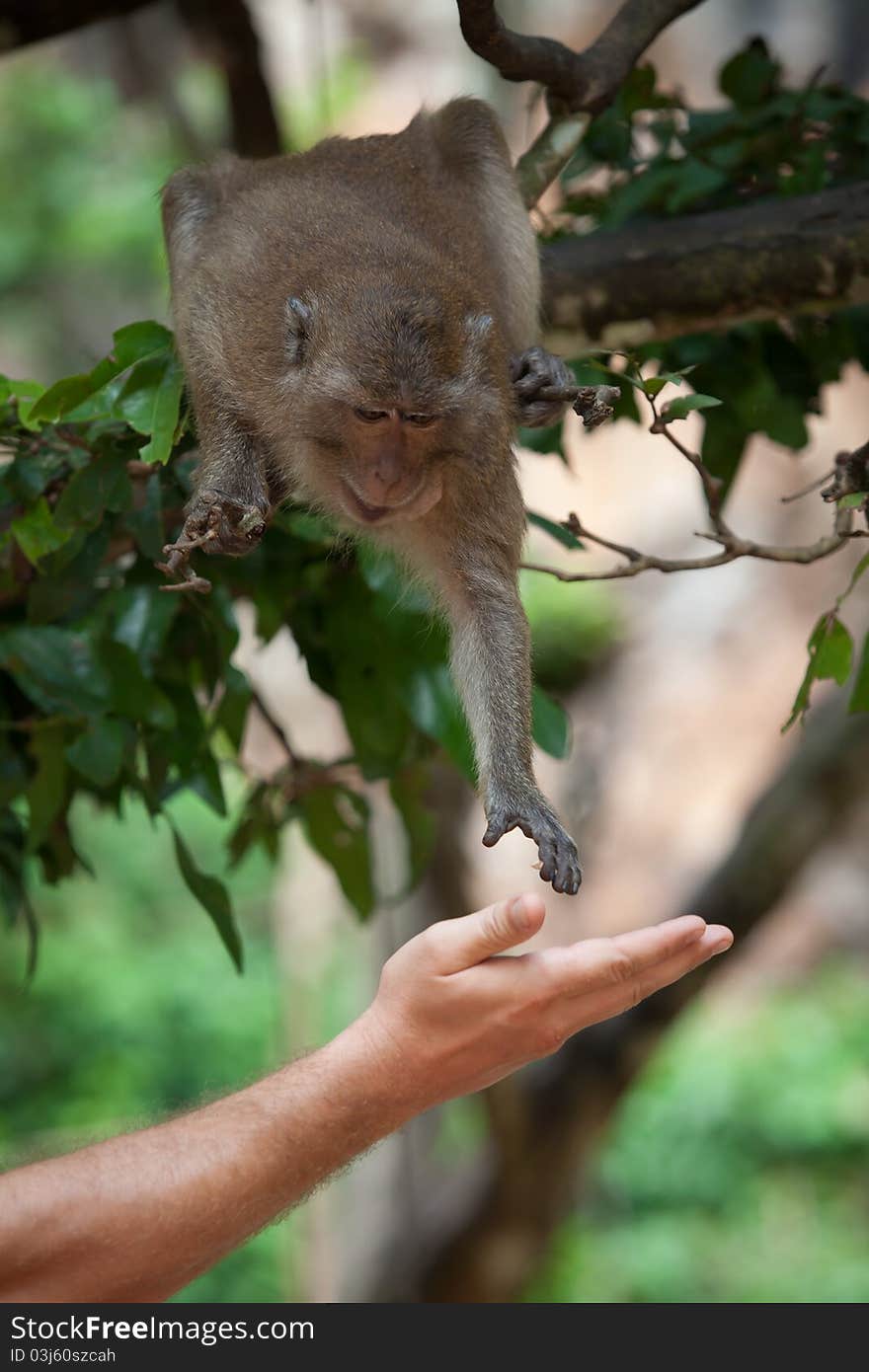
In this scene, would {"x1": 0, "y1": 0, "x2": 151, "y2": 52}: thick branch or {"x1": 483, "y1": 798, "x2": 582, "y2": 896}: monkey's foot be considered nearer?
{"x1": 483, "y1": 798, "x2": 582, "y2": 896}: monkey's foot

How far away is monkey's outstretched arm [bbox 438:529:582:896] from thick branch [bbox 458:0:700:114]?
1.23 meters

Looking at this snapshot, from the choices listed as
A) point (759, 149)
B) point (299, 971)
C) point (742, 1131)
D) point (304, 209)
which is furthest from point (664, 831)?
point (304, 209)

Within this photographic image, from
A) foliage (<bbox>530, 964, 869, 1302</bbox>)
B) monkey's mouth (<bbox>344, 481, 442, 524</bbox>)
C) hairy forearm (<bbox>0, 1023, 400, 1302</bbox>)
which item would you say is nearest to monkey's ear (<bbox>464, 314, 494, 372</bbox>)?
monkey's mouth (<bbox>344, 481, 442, 524</bbox>)

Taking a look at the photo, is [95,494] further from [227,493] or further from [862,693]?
[862,693]

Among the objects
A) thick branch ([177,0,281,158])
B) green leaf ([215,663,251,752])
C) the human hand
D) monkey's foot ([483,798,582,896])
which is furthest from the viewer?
thick branch ([177,0,281,158])

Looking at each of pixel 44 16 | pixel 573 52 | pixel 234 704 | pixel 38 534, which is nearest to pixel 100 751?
pixel 234 704

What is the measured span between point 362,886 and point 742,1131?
8111 millimetres

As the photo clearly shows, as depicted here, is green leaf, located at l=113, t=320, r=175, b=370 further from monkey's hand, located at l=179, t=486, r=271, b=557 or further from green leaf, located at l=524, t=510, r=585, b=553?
green leaf, located at l=524, t=510, r=585, b=553

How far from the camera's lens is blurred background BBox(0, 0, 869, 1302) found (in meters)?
10.2

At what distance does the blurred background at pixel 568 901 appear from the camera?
10.2 m

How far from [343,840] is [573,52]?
6.88ft

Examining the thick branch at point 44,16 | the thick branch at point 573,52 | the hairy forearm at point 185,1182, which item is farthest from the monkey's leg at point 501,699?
the thick branch at point 44,16

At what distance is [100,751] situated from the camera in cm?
339

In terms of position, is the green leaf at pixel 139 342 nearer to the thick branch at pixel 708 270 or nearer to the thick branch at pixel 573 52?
the thick branch at pixel 573 52
